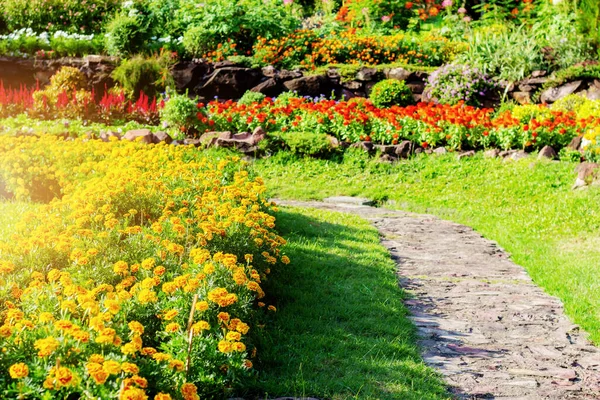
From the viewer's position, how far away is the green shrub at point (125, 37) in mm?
13250

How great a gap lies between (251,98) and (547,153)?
492 cm

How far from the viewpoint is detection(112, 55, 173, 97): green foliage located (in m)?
12.5

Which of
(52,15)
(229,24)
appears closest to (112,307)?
(229,24)

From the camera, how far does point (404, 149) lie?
10.1 m

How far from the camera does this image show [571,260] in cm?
590

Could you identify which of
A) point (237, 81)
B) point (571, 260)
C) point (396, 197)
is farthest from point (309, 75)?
point (571, 260)

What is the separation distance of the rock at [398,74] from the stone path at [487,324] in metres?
6.68

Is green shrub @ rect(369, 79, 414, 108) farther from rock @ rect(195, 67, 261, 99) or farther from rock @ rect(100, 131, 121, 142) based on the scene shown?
rock @ rect(100, 131, 121, 142)

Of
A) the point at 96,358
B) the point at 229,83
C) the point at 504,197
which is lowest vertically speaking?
the point at 504,197

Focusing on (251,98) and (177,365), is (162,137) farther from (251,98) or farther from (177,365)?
(177,365)

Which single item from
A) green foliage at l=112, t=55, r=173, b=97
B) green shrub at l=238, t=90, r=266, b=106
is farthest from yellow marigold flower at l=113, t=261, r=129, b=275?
green foliage at l=112, t=55, r=173, b=97

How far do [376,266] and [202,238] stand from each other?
1.84 meters

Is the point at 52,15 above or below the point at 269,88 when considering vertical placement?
above

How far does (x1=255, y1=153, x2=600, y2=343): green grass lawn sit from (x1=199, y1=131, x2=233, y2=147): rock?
674 millimetres
